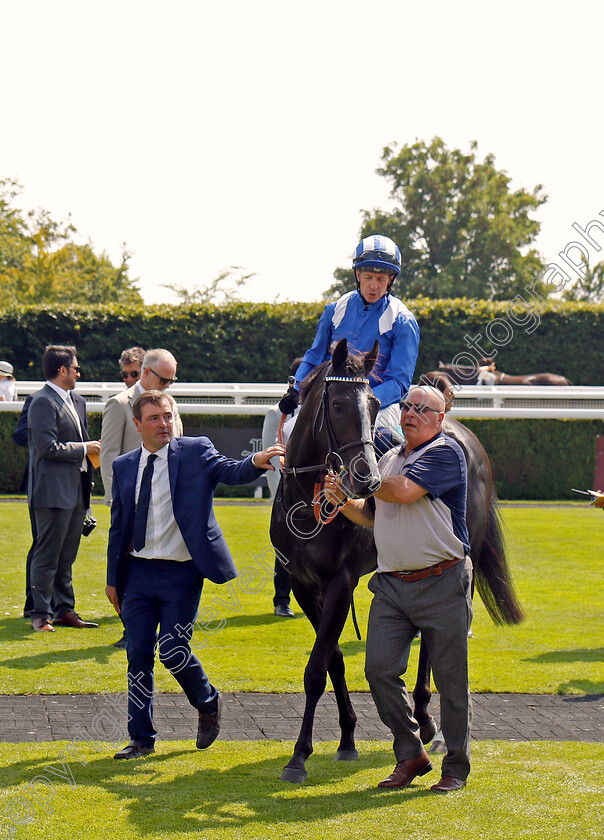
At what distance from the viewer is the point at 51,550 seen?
7.14m

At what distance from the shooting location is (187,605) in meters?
4.60

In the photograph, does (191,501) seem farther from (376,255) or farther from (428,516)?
(376,255)

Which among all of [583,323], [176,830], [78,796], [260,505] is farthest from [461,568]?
[583,323]

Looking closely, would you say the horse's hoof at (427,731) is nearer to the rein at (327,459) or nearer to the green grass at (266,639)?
the green grass at (266,639)

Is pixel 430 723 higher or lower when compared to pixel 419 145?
lower

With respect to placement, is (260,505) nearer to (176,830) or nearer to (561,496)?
(561,496)

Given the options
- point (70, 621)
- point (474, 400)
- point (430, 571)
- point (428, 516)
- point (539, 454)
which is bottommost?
point (70, 621)

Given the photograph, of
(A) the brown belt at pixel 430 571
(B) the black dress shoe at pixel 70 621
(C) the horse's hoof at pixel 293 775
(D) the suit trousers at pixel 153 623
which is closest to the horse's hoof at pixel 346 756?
(C) the horse's hoof at pixel 293 775

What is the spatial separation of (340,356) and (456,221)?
134 feet

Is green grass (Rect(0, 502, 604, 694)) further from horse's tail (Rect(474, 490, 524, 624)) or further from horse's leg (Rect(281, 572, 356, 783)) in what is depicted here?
horse's leg (Rect(281, 572, 356, 783))

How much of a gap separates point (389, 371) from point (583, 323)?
1779 centimetres

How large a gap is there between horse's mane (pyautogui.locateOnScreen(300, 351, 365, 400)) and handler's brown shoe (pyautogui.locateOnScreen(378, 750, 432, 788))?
1682 millimetres

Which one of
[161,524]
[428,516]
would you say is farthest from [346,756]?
[161,524]

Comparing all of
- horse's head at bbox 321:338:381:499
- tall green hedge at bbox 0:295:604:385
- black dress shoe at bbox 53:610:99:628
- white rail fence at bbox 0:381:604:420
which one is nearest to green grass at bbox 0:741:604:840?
horse's head at bbox 321:338:381:499
